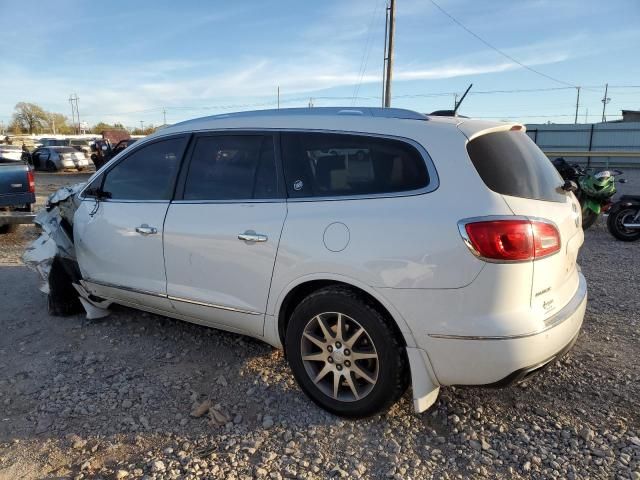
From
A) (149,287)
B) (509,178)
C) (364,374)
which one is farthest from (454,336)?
(149,287)

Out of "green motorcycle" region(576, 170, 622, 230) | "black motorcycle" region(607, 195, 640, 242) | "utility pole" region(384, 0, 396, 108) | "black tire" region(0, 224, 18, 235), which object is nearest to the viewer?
"black motorcycle" region(607, 195, 640, 242)

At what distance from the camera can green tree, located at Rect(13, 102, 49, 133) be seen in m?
92.2

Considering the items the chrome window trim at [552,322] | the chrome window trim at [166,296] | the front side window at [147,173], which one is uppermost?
the front side window at [147,173]

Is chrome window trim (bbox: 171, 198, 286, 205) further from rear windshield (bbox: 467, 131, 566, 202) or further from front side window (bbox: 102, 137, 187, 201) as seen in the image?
rear windshield (bbox: 467, 131, 566, 202)

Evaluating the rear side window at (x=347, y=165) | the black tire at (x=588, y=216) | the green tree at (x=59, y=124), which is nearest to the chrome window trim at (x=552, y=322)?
the rear side window at (x=347, y=165)

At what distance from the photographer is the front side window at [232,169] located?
318 cm

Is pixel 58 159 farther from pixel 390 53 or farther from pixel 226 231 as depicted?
pixel 226 231

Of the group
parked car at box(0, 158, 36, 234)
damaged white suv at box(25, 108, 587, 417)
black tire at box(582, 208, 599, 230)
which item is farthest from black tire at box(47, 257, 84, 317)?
black tire at box(582, 208, 599, 230)

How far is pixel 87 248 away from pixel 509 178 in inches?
133

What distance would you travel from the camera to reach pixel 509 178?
261cm

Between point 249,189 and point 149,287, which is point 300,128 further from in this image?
point 149,287

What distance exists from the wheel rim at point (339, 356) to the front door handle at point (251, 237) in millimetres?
568

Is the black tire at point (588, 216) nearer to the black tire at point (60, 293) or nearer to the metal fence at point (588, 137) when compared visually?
the black tire at point (60, 293)

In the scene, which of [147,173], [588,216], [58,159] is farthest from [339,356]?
[58,159]
